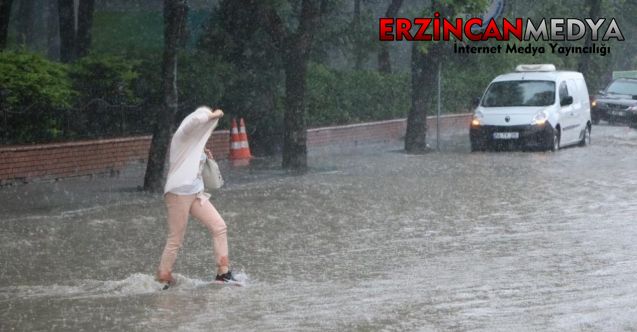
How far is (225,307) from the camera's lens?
10.1 metres

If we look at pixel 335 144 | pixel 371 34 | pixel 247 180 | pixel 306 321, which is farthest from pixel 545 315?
pixel 371 34

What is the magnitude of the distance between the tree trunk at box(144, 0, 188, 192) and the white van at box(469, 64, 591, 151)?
416 inches

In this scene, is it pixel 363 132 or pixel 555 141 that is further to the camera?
pixel 363 132

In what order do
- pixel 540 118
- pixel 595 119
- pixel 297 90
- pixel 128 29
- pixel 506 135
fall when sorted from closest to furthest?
1. pixel 297 90
2. pixel 540 118
3. pixel 506 135
4. pixel 128 29
5. pixel 595 119

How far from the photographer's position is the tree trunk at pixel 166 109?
62.5 ft

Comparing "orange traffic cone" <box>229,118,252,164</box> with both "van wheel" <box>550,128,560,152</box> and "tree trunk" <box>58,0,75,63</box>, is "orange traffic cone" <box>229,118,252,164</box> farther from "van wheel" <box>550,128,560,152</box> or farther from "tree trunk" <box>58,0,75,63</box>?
"van wheel" <box>550,128,560,152</box>

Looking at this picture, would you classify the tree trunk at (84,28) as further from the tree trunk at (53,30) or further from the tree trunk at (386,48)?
the tree trunk at (53,30)

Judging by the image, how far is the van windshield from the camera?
28625mm

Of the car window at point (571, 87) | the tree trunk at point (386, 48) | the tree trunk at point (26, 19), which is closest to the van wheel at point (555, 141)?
the car window at point (571, 87)

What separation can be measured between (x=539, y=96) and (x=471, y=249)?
16.0 meters

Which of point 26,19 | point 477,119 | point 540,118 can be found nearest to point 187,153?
point 540,118

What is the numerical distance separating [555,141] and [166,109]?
11.6m

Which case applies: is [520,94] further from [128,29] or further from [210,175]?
[210,175]

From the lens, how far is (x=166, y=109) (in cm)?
1909
